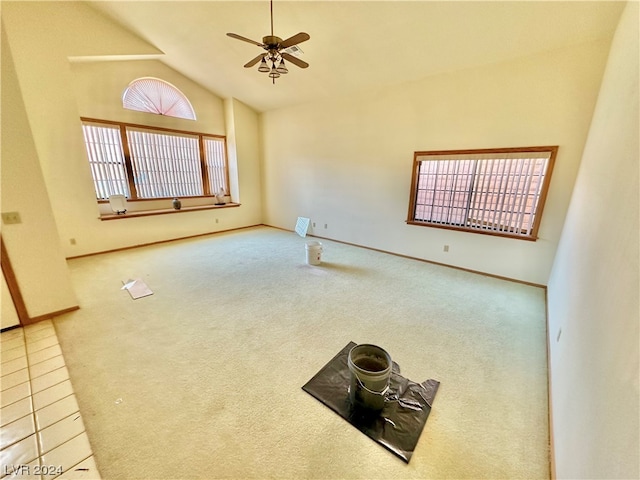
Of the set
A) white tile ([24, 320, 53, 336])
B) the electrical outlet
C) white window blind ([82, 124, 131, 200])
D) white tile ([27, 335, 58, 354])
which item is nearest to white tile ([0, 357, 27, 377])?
white tile ([27, 335, 58, 354])

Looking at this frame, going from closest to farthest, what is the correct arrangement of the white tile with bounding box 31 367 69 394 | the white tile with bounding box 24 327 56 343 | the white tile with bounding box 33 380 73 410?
1. the white tile with bounding box 33 380 73 410
2. the white tile with bounding box 31 367 69 394
3. the white tile with bounding box 24 327 56 343

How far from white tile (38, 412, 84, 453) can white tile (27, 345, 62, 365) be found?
32.7 inches

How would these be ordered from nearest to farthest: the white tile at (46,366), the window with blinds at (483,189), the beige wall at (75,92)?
the white tile at (46,366) → the window with blinds at (483,189) → the beige wall at (75,92)

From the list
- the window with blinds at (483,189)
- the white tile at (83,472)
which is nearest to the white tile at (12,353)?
the white tile at (83,472)

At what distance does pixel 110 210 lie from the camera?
16.0 ft

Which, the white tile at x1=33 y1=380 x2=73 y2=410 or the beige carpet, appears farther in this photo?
the white tile at x1=33 y1=380 x2=73 y2=410

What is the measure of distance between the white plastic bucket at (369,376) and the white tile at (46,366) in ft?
7.48

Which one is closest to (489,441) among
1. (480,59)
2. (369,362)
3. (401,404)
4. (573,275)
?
(401,404)

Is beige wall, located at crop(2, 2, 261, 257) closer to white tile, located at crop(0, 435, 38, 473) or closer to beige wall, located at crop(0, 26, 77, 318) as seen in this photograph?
beige wall, located at crop(0, 26, 77, 318)

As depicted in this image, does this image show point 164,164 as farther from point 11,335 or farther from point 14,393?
point 14,393

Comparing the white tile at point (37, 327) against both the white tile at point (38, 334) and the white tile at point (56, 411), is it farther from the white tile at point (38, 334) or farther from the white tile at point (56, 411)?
the white tile at point (56, 411)

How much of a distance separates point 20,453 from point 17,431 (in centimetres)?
20

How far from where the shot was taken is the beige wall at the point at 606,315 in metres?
0.82

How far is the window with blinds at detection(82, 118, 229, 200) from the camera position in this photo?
15.3ft
